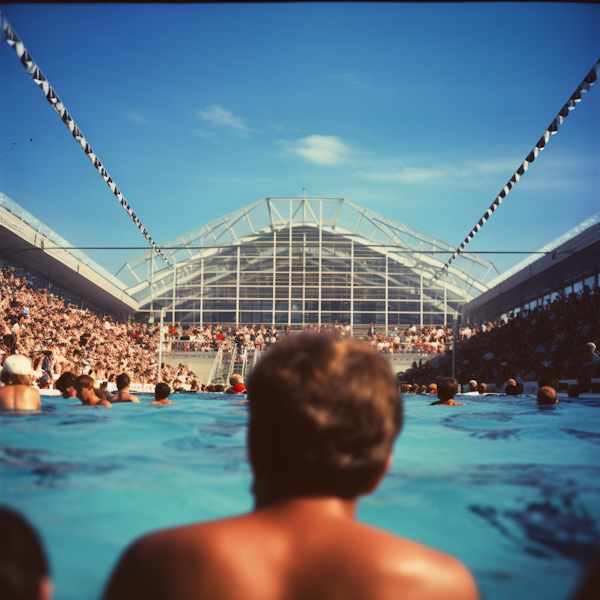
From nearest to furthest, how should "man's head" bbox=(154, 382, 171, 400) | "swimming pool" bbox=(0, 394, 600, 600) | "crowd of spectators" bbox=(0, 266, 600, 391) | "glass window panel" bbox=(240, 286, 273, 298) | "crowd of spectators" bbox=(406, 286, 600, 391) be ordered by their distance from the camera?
"swimming pool" bbox=(0, 394, 600, 600)
"man's head" bbox=(154, 382, 171, 400)
"crowd of spectators" bbox=(406, 286, 600, 391)
"crowd of spectators" bbox=(0, 266, 600, 391)
"glass window panel" bbox=(240, 286, 273, 298)

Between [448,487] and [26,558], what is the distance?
2.73 meters

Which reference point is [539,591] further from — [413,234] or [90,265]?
[413,234]

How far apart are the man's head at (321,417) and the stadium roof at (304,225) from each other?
32.7 m

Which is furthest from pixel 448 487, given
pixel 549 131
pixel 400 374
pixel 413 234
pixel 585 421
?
pixel 413 234

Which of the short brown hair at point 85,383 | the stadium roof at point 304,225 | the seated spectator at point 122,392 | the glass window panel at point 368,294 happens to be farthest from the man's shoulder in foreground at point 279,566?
the glass window panel at point 368,294

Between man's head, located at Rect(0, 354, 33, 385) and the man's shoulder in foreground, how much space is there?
540 centimetres

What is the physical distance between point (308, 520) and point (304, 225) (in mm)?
34268

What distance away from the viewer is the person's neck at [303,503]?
1.10 metres

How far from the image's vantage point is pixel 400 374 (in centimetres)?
2641

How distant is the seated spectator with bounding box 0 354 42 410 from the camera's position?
5.88 metres

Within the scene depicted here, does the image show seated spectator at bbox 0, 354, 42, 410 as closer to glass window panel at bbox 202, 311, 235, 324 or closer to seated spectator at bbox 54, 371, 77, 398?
seated spectator at bbox 54, 371, 77, 398

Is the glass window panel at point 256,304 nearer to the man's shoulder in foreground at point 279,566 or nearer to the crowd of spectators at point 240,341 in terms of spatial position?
the crowd of spectators at point 240,341

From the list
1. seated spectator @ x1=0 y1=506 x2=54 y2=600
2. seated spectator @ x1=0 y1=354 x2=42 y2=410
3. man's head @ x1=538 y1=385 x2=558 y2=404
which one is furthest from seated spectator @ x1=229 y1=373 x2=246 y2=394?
seated spectator @ x1=0 y1=506 x2=54 y2=600

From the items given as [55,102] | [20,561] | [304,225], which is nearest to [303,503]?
[20,561]
